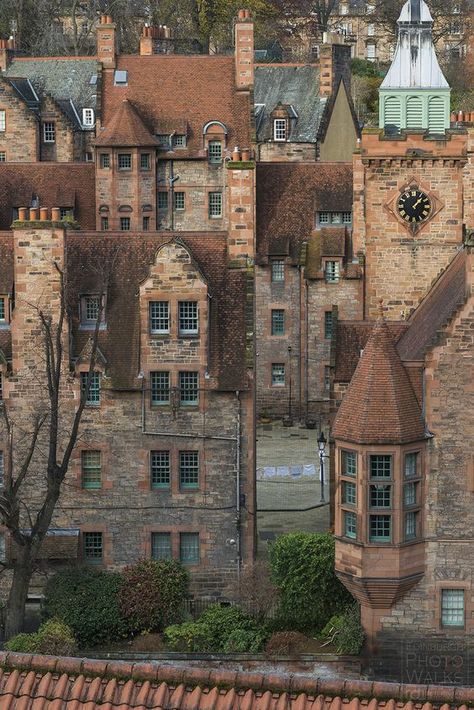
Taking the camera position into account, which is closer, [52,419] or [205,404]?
[52,419]

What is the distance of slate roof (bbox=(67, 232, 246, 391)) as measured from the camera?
52438mm

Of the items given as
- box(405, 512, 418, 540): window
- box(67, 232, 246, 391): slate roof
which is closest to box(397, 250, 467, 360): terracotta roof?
box(405, 512, 418, 540): window

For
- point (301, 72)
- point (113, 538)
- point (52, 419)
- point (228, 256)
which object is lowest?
point (113, 538)

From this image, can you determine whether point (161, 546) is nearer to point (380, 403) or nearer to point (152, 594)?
point (152, 594)

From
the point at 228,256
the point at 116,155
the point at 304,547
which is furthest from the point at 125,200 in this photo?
the point at 304,547

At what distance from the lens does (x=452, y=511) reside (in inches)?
1889

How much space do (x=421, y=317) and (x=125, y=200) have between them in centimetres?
3502

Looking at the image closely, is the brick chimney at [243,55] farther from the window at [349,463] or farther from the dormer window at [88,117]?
the window at [349,463]

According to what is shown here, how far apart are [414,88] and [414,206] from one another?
5.66 meters

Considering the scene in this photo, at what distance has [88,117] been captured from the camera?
98438 mm

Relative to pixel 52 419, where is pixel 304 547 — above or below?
→ below

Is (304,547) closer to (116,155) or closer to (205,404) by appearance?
(205,404)

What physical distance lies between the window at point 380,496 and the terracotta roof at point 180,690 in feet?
59.6

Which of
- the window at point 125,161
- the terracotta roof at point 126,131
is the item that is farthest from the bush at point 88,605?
the terracotta roof at point 126,131
